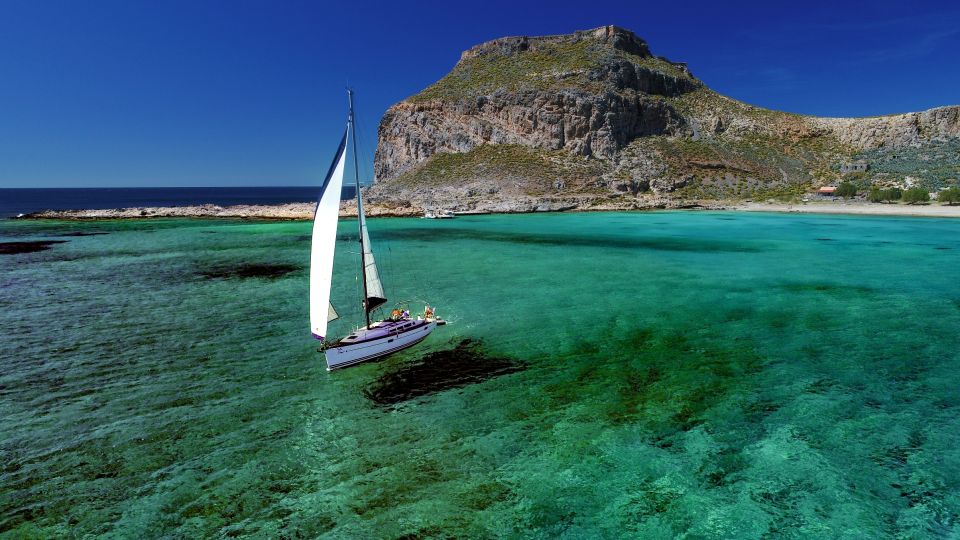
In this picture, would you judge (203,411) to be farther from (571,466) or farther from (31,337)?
(31,337)

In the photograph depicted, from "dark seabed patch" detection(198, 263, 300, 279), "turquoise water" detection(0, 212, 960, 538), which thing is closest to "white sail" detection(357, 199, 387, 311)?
"turquoise water" detection(0, 212, 960, 538)

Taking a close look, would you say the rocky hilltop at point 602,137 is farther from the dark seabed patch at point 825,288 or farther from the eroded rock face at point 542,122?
the dark seabed patch at point 825,288

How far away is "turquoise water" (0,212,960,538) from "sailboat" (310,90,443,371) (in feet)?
2.33

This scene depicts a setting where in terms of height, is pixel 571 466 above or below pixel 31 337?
below

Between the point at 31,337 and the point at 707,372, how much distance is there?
25.2 meters

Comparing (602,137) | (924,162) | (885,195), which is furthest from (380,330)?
(924,162)

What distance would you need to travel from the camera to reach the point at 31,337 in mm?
19547

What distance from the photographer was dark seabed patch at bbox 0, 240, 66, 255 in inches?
1769

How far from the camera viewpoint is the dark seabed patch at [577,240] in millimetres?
45688

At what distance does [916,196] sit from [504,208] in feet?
225

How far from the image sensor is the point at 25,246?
159ft

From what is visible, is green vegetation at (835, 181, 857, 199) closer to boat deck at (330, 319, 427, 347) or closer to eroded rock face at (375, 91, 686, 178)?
eroded rock face at (375, 91, 686, 178)

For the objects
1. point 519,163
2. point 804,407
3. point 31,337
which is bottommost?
point 804,407

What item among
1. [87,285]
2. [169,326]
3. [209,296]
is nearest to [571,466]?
[169,326]
